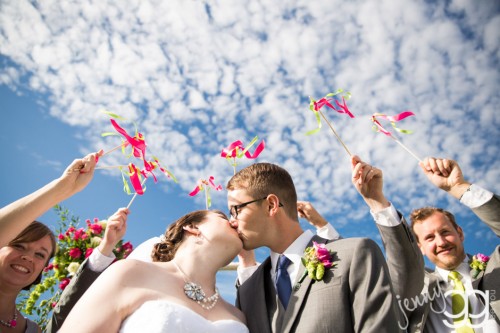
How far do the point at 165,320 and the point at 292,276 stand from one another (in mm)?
1187

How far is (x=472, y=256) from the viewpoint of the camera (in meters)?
4.32

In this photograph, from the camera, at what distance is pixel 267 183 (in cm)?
385

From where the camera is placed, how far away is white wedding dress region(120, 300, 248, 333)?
2.56m

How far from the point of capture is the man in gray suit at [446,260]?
3.02 meters

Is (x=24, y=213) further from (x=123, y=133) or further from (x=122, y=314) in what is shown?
(x=123, y=133)

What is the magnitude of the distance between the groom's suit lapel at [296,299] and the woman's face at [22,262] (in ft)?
10.5

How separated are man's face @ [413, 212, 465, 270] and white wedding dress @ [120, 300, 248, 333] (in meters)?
2.91

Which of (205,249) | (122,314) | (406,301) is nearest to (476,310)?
(406,301)

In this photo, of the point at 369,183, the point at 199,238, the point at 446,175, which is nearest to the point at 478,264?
the point at 446,175

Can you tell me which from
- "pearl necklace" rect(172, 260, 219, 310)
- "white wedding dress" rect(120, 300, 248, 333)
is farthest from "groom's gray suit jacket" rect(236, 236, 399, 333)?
"white wedding dress" rect(120, 300, 248, 333)

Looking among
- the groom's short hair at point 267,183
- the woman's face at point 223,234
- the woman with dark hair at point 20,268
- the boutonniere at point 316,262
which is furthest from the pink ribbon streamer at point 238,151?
the woman with dark hair at point 20,268

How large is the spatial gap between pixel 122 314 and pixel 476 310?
3.53 m

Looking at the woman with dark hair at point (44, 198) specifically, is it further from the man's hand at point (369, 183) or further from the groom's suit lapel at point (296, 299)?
the man's hand at point (369, 183)

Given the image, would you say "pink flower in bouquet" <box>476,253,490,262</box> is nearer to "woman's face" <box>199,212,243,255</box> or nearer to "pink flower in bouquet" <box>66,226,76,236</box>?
"woman's face" <box>199,212,243,255</box>
